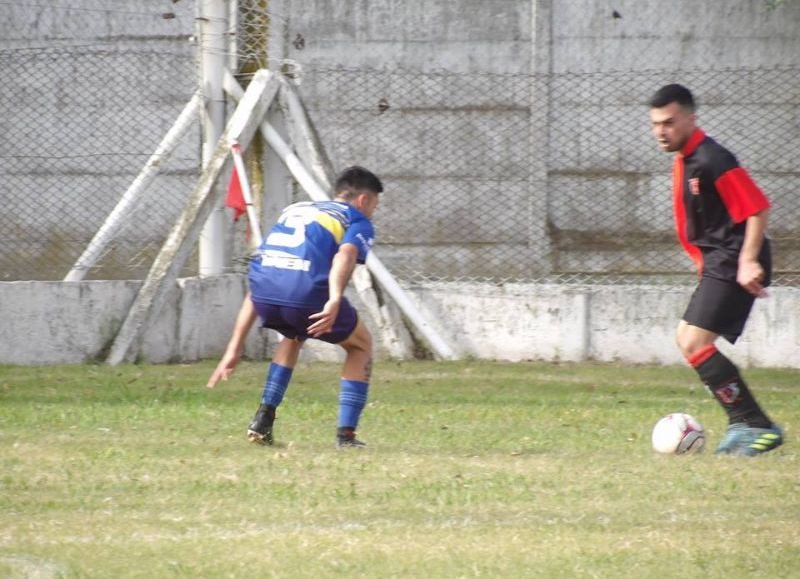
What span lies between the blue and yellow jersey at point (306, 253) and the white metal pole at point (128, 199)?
4.46m

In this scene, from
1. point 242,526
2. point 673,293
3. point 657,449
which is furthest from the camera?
point 673,293

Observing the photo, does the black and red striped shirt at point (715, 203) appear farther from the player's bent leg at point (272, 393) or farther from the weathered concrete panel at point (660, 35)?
the weathered concrete panel at point (660, 35)

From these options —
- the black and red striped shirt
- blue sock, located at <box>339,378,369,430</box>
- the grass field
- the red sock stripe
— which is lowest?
the grass field

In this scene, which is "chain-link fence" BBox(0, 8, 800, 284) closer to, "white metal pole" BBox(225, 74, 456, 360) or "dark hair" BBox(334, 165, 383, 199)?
Answer: "white metal pole" BBox(225, 74, 456, 360)

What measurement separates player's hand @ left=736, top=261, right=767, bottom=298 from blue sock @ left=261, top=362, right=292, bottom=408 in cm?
225

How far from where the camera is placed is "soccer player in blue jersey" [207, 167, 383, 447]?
7.20 meters

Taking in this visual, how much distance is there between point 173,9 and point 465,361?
490cm

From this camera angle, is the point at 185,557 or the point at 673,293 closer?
the point at 185,557

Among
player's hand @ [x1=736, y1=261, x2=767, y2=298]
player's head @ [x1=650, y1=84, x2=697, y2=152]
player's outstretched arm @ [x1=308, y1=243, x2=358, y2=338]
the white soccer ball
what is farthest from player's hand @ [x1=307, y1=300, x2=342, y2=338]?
player's hand @ [x1=736, y1=261, x2=767, y2=298]

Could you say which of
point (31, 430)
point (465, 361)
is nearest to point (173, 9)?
point (465, 361)

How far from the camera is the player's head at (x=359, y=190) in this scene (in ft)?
24.3

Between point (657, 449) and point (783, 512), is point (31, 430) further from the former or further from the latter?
point (783, 512)

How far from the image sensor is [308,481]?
6262mm

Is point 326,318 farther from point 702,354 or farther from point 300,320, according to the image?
point 702,354
